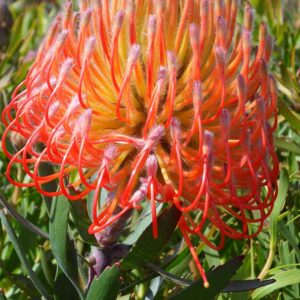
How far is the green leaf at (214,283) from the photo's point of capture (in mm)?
1039

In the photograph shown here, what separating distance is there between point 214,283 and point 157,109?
0.30m

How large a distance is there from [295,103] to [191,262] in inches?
25.5

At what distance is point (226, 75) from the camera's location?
3.74 ft

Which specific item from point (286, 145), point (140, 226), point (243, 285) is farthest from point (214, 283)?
point (286, 145)

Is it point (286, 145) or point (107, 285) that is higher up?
point (107, 285)

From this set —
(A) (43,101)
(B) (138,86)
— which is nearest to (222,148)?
(B) (138,86)

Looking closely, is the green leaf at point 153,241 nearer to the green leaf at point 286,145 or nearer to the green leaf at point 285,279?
the green leaf at point 285,279

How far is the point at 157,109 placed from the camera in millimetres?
1148

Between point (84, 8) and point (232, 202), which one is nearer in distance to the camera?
point (232, 202)

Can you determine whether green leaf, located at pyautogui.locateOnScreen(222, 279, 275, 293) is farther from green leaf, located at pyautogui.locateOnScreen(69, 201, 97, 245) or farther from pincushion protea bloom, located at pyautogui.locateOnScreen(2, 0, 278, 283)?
green leaf, located at pyautogui.locateOnScreen(69, 201, 97, 245)

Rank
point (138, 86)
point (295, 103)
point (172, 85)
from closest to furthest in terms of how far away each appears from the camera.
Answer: point (172, 85)
point (138, 86)
point (295, 103)

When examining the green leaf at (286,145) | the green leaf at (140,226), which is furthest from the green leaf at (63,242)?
the green leaf at (286,145)

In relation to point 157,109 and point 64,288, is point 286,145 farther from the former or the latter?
point 64,288

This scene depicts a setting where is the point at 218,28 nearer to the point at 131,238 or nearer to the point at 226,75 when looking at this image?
the point at 226,75
